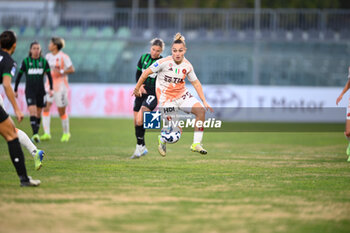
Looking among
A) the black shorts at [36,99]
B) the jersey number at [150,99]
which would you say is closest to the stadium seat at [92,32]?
the black shorts at [36,99]

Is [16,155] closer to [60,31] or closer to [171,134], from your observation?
[171,134]

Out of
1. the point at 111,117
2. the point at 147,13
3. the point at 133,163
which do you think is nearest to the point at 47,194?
the point at 133,163

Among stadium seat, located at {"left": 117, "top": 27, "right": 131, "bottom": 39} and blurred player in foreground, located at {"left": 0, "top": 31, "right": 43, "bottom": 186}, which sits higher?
blurred player in foreground, located at {"left": 0, "top": 31, "right": 43, "bottom": 186}

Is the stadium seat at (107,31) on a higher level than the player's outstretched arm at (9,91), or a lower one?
lower

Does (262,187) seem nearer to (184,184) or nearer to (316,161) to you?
(184,184)

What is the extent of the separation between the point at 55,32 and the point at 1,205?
1087 inches

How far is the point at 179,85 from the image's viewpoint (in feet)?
35.0

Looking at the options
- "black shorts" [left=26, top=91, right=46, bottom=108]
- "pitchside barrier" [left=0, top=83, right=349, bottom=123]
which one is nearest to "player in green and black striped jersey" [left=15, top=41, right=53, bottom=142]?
"black shorts" [left=26, top=91, right=46, bottom=108]

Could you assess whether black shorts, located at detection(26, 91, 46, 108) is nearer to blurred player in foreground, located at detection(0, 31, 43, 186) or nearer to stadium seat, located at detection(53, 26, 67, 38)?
blurred player in foreground, located at detection(0, 31, 43, 186)

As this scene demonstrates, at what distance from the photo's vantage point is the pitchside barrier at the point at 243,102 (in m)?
27.8

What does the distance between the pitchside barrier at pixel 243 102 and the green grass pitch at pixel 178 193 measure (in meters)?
14.3

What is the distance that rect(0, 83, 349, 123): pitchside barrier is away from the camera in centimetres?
2783

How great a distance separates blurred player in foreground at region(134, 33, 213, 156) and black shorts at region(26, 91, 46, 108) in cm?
564

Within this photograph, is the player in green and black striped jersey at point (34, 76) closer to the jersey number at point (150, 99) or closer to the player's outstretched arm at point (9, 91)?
the jersey number at point (150, 99)
